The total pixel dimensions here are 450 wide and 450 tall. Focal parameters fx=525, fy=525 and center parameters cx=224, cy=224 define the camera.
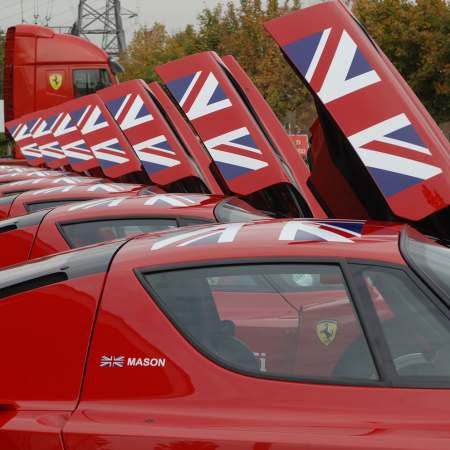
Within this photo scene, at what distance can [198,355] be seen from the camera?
1551 millimetres

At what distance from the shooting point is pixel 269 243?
1.73 m

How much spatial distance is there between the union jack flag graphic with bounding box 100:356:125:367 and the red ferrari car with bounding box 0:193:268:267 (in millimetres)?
1812

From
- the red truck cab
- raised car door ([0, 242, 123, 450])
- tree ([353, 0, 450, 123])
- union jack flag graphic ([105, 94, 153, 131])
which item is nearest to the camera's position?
raised car door ([0, 242, 123, 450])

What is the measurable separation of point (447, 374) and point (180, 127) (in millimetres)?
5241

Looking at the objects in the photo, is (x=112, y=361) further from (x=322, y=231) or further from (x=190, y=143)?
(x=190, y=143)

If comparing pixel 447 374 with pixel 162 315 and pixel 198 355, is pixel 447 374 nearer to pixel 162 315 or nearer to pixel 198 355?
pixel 198 355

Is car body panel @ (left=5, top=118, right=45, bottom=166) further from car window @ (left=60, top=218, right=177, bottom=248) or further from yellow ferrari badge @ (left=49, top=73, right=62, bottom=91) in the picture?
car window @ (left=60, top=218, right=177, bottom=248)

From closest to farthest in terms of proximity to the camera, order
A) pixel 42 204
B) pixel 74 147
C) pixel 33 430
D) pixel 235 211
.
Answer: pixel 33 430 → pixel 235 211 → pixel 42 204 → pixel 74 147

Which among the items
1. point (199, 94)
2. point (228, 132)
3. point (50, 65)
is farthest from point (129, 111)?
point (50, 65)

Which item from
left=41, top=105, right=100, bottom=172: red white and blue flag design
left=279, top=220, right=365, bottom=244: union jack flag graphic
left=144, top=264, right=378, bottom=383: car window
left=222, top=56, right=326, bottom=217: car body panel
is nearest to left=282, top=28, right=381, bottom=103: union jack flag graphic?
left=279, top=220, right=365, bottom=244: union jack flag graphic

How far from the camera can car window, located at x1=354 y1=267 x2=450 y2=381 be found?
1.49 metres

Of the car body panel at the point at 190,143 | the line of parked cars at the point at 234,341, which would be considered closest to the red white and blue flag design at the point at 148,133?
the car body panel at the point at 190,143

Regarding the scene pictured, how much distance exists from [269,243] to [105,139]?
5889 mm

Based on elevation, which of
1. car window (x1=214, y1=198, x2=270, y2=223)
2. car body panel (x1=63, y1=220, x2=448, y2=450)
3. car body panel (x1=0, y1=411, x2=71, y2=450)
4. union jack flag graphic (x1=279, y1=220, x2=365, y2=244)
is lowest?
car body panel (x1=0, y1=411, x2=71, y2=450)
